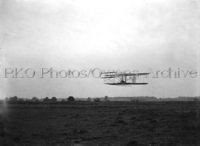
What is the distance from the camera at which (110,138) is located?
26.9 meters

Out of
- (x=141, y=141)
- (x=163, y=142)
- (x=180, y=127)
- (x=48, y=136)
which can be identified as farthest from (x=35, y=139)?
(x=180, y=127)

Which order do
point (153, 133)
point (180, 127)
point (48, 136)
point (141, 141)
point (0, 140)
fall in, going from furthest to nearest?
point (180, 127)
point (153, 133)
point (48, 136)
point (141, 141)
point (0, 140)

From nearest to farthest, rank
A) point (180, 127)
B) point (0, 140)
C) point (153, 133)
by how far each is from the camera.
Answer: point (0, 140)
point (153, 133)
point (180, 127)

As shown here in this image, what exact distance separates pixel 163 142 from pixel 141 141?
174cm

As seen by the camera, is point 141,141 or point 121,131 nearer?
point 141,141

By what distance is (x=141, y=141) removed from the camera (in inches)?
997

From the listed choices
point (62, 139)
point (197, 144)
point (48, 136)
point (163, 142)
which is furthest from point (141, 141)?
point (48, 136)

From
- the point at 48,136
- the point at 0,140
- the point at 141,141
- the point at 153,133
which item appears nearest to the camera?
the point at 0,140

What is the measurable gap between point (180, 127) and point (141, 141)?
33.4ft

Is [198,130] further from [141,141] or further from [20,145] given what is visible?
[20,145]

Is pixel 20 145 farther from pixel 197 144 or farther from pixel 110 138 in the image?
pixel 197 144

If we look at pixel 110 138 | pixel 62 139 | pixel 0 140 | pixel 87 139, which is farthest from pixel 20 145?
pixel 110 138

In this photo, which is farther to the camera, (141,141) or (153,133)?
(153,133)

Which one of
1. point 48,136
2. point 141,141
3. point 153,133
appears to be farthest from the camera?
point 153,133
